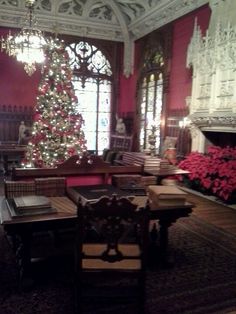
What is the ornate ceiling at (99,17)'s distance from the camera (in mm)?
8587

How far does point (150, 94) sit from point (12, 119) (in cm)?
415

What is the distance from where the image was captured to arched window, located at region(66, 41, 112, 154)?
9.93 metres

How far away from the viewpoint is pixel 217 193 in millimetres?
5586

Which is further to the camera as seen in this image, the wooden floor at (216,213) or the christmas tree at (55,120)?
the christmas tree at (55,120)

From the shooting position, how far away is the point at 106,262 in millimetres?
2092

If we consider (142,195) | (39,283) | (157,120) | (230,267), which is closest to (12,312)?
(39,283)

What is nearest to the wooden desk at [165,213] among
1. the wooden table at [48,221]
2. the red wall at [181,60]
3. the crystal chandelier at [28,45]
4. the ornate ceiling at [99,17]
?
the wooden table at [48,221]

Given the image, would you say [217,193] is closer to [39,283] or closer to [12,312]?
[39,283]

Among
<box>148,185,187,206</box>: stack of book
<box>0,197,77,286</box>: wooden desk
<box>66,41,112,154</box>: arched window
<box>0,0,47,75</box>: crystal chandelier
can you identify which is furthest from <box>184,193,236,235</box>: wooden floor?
<box>66,41,112,154</box>: arched window

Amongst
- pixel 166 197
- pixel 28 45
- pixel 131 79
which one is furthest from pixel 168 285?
pixel 131 79

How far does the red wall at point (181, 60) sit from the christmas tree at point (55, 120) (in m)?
2.61

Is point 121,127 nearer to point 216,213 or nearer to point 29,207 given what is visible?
point 216,213

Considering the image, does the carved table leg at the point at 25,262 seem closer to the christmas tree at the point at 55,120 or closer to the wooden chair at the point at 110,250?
the wooden chair at the point at 110,250

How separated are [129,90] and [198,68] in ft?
13.5
